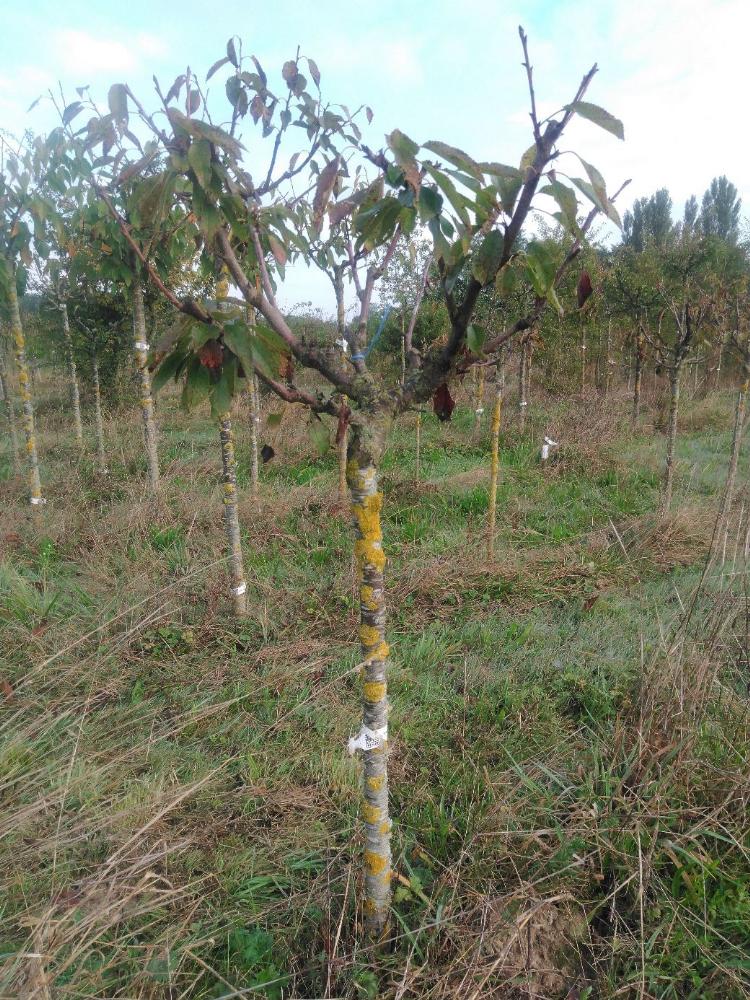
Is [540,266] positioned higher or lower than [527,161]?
lower

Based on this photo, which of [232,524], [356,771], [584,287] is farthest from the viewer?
[232,524]

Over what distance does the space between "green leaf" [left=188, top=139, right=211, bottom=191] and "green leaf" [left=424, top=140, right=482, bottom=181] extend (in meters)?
0.49

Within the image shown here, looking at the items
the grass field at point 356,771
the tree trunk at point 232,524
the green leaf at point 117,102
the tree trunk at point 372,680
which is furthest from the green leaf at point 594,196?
the tree trunk at point 232,524

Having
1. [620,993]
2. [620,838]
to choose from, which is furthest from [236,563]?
[620,993]

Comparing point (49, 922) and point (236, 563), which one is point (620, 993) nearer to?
point (49, 922)

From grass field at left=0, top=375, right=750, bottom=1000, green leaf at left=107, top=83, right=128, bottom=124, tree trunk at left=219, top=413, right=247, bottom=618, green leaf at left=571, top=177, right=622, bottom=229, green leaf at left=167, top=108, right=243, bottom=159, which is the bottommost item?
grass field at left=0, top=375, right=750, bottom=1000

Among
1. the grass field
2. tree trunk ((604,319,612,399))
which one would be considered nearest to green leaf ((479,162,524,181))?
the grass field

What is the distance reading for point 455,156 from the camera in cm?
103

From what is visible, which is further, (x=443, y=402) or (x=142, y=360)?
(x=142, y=360)

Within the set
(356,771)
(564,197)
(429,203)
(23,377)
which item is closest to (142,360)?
(23,377)

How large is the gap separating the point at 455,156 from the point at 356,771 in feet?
7.06

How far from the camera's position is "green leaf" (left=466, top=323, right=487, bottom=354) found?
1.20 metres

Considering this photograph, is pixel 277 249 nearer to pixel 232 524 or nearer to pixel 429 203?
pixel 429 203

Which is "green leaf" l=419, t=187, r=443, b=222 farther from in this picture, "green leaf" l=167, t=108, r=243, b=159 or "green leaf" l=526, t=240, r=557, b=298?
"green leaf" l=167, t=108, r=243, b=159
